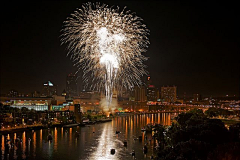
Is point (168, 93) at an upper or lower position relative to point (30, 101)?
upper

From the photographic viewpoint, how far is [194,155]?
6.64m

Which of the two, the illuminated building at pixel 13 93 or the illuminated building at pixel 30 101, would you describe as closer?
the illuminated building at pixel 30 101

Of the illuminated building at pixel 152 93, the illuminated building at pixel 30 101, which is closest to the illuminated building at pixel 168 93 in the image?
the illuminated building at pixel 152 93

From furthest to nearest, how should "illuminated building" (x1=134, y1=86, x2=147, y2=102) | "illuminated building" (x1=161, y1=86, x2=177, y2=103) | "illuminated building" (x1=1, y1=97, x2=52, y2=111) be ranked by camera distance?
"illuminated building" (x1=161, y1=86, x2=177, y2=103)
"illuminated building" (x1=134, y1=86, x2=147, y2=102)
"illuminated building" (x1=1, y1=97, x2=52, y2=111)

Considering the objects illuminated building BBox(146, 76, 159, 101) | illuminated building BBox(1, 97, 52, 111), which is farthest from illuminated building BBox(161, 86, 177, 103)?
illuminated building BBox(1, 97, 52, 111)

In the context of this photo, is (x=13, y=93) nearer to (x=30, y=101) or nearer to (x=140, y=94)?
(x=30, y=101)

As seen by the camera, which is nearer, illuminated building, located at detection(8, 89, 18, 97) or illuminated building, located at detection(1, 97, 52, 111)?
illuminated building, located at detection(1, 97, 52, 111)

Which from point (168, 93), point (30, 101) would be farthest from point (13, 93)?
point (168, 93)

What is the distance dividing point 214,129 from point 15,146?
9.07 meters

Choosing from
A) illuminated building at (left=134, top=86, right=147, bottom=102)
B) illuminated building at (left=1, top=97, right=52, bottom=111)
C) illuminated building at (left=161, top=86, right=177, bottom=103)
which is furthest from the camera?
illuminated building at (left=161, top=86, right=177, bottom=103)

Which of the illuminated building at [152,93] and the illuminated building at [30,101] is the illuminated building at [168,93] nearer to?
the illuminated building at [152,93]

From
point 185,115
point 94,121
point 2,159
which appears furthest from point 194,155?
point 94,121

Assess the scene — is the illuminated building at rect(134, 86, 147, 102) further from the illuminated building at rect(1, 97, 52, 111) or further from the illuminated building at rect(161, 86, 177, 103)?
the illuminated building at rect(1, 97, 52, 111)

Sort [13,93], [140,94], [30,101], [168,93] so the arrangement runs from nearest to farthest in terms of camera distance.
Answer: [30,101] < [13,93] < [140,94] < [168,93]
